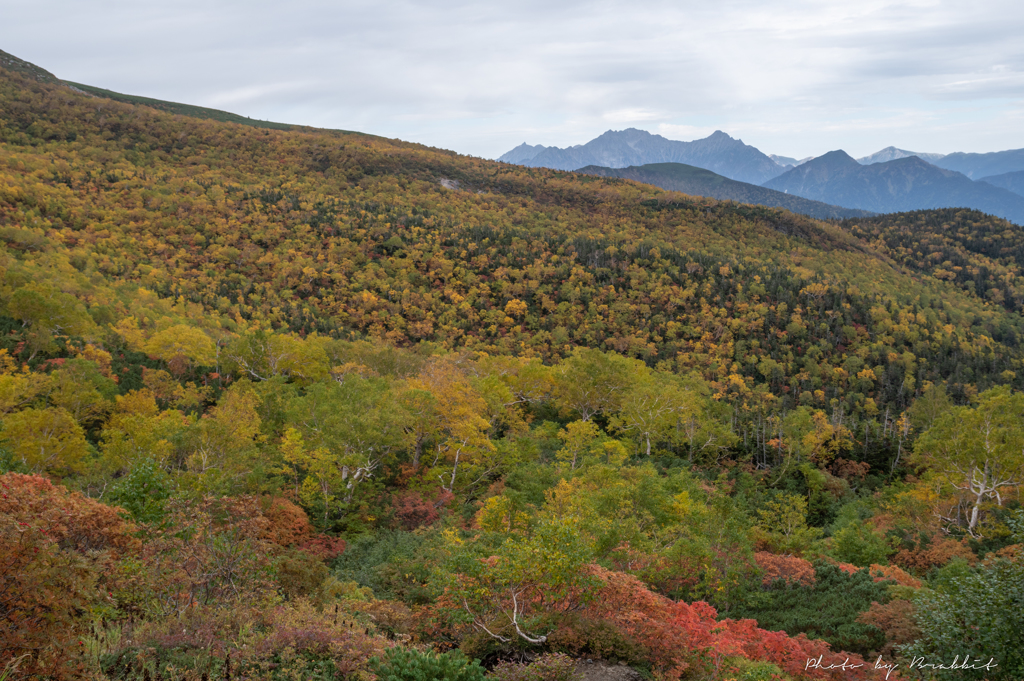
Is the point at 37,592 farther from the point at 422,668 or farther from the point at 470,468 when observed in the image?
the point at 470,468

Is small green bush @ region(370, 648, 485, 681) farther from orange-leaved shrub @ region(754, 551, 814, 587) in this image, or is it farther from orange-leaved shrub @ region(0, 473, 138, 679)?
orange-leaved shrub @ region(754, 551, 814, 587)

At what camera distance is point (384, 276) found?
392 feet

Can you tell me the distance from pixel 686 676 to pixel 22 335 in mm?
55741

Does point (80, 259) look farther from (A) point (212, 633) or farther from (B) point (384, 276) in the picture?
(A) point (212, 633)

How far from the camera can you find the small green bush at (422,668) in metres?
11.5

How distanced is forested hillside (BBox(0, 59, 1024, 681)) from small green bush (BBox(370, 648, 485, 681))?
0.28 ft

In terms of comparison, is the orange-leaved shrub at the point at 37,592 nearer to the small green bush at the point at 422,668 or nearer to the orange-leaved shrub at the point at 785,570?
the small green bush at the point at 422,668

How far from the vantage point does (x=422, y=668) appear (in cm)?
1155

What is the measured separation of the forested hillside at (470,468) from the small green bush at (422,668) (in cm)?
9

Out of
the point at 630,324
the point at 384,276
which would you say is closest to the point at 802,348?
the point at 630,324

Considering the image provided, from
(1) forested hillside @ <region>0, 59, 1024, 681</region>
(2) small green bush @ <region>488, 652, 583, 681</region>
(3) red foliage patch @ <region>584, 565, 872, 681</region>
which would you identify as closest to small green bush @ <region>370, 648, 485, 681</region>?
(1) forested hillside @ <region>0, 59, 1024, 681</region>

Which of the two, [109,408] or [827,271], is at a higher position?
[827,271]

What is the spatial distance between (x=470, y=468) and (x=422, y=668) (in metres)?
27.0

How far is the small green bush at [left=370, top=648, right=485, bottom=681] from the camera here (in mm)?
11453
